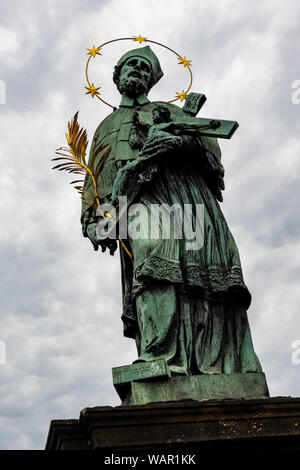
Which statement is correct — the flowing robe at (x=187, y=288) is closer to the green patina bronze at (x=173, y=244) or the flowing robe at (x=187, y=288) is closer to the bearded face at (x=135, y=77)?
the green patina bronze at (x=173, y=244)

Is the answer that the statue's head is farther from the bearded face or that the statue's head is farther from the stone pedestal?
the stone pedestal

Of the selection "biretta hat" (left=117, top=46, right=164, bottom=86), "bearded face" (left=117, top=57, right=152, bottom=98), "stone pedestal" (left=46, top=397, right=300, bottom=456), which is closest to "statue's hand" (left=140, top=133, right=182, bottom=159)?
"bearded face" (left=117, top=57, right=152, bottom=98)

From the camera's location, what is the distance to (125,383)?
23.4 feet

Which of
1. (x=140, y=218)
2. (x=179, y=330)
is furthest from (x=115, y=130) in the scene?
(x=179, y=330)

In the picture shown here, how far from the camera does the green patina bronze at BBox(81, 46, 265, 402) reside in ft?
24.5

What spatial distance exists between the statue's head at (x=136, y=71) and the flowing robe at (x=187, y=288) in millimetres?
1116

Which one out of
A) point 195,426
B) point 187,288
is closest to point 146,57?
point 187,288

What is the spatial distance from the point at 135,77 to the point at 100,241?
2.22 metres

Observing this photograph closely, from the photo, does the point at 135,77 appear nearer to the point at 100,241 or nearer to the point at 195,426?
the point at 100,241

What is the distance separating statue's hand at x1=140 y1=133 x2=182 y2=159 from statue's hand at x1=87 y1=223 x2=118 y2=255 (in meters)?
1.00

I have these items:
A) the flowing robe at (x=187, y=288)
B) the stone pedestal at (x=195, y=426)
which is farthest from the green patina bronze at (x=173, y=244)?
the stone pedestal at (x=195, y=426)

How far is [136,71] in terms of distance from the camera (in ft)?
31.0

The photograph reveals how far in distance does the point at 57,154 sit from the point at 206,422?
3905 millimetres

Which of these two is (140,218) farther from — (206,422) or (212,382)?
(206,422)
